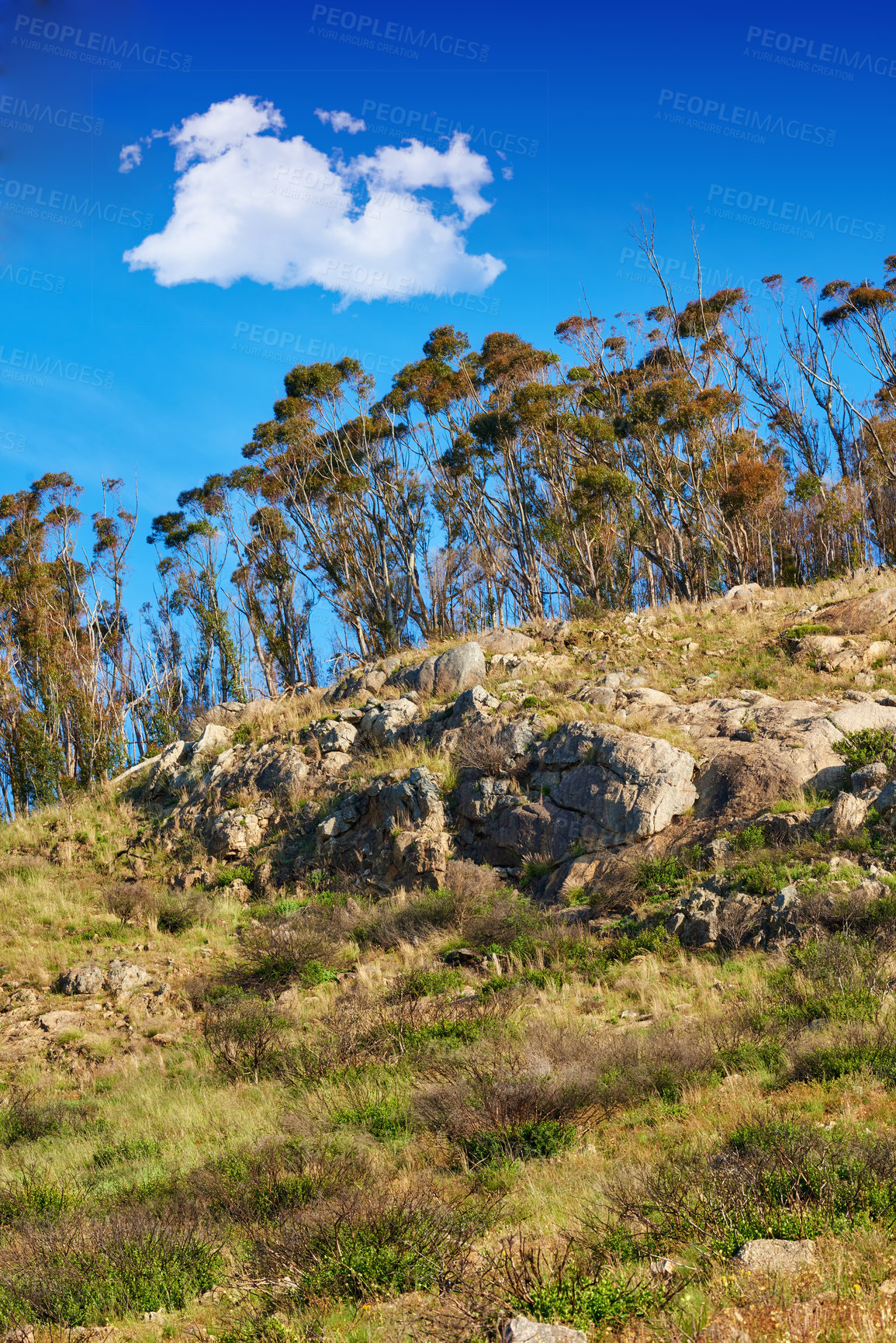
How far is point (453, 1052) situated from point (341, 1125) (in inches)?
52.0

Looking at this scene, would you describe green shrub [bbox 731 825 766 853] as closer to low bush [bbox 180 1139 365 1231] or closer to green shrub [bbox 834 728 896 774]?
green shrub [bbox 834 728 896 774]

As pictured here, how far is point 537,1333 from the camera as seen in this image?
3262 millimetres

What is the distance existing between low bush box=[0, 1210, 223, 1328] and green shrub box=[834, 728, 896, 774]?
10.5m

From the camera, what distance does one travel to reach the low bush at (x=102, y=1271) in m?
4.30

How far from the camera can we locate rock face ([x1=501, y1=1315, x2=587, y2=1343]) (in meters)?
3.24

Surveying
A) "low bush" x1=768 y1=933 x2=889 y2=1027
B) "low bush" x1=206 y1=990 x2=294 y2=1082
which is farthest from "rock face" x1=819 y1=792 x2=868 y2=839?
"low bush" x1=206 y1=990 x2=294 y2=1082

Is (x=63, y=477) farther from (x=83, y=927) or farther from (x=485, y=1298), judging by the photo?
(x=485, y=1298)

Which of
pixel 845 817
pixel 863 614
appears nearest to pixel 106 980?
pixel 845 817

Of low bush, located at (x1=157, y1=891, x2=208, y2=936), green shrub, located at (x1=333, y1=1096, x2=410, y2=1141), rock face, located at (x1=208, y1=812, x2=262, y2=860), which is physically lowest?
green shrub, located at (x1=333, y1=1096, x2=410, y2=1141)

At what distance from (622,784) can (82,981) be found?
30.2 ft

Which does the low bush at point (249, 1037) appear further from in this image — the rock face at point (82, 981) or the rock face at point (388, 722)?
the rock face at point (388, 722)

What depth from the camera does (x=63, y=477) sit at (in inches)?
1635

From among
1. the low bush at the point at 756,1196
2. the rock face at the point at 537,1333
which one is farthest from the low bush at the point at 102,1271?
the low bush at the point at 756,1196

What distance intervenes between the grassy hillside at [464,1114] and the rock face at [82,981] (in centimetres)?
15
